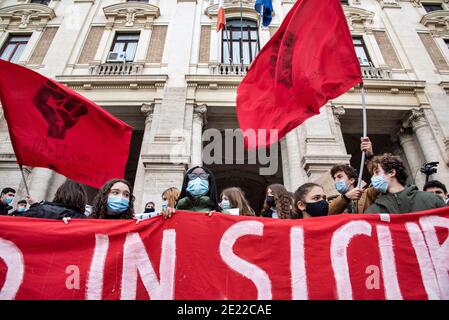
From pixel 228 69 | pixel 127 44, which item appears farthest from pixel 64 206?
pixel 127 44

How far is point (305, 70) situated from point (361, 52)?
9468mm

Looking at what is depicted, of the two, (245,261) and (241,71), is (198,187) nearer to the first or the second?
(245,261)

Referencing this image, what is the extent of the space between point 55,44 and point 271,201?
11.7 metres

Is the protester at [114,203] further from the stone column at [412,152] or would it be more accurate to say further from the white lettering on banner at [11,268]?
the stone column at [412,152]

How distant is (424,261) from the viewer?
7.39ft

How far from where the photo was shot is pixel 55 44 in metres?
11.1

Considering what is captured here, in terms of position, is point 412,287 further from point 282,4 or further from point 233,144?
point 282,4

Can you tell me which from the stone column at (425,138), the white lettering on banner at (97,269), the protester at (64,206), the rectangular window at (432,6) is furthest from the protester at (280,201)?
the rectangular window at (432,6)

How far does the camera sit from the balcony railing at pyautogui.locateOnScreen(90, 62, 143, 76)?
10.2 metres

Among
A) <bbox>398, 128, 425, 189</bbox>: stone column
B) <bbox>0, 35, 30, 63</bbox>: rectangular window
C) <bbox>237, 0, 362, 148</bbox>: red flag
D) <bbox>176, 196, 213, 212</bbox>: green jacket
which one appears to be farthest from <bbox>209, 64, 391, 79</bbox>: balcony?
<bbox>0, 35, 30, 63</bbox>: rectangular window

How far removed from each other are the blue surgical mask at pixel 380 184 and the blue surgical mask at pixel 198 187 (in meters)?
1.89

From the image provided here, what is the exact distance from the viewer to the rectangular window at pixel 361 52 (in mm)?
10866
